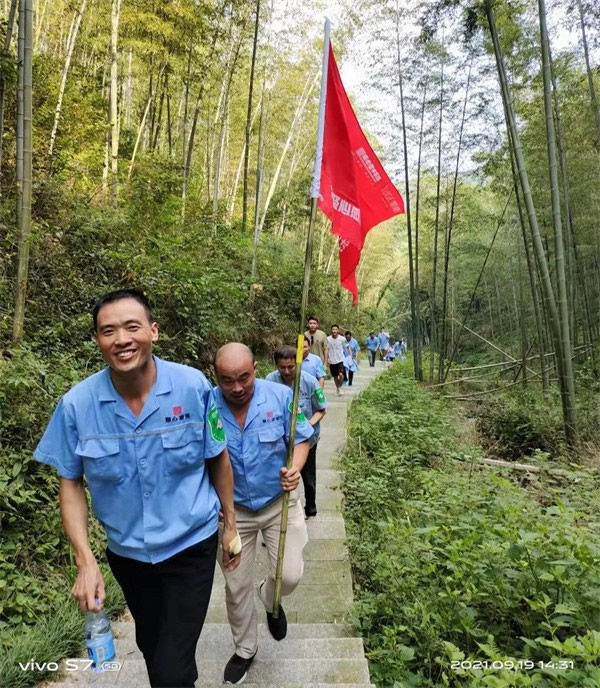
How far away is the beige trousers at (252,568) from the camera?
194 cm

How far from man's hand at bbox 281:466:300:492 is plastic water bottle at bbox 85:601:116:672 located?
0.85 m

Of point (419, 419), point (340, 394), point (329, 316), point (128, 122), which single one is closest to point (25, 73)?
point (419, 419)

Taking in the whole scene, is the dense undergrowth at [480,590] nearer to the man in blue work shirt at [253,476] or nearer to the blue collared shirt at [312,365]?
the man in blue work shirt at [253,476]

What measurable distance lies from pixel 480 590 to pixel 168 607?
1.48 meters

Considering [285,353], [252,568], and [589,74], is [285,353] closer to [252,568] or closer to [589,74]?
[252,568]

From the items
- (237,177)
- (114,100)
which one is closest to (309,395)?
(114,100)

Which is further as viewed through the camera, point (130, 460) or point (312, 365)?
point (312, 365)

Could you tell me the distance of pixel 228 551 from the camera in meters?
1.71

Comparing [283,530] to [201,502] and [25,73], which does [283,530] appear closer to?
[201,502]

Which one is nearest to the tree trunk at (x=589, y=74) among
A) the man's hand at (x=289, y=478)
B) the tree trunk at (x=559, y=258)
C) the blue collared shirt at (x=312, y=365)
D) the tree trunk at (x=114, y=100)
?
the tree trunk at (x=559, y=258)

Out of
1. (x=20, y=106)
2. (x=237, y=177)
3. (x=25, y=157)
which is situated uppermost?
(x=237, y=177)

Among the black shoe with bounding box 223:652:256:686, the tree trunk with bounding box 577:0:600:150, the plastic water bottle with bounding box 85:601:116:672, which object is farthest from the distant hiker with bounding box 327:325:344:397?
the plastic water bottle with bounding box 85:601:116:672

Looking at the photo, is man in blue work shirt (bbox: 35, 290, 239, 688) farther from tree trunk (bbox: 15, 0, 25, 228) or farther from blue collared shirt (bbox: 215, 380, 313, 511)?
tree trunk (bbox: 15, 0, 25, 228)

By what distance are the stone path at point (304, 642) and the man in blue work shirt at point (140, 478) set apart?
2.34 ft
